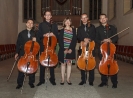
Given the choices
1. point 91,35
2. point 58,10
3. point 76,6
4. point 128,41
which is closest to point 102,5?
point 76,6

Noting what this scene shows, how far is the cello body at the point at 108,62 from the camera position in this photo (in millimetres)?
3855

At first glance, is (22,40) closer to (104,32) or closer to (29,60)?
(29,60)

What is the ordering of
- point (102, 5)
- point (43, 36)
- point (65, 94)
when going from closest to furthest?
point (65, 94) < point (43, 36) < point (102, 5)

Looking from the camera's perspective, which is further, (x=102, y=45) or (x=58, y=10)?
(x=58, y=10)

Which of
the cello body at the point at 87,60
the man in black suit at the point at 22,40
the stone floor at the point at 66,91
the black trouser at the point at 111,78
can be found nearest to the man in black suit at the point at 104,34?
the black trouser at the point at 111,78

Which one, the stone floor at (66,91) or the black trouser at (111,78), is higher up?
the black trouser at (111,78)

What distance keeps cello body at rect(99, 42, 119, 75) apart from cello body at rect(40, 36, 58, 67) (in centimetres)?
81

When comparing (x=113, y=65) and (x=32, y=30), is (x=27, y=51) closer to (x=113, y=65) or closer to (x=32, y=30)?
(x=32, y=30)

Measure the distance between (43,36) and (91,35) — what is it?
909 millimetres

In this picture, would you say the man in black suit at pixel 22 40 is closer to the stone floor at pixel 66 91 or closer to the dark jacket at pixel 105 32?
the stone floor at pixel 66 91

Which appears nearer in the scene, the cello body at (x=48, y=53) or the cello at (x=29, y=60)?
the cello at (x=29, y=60)

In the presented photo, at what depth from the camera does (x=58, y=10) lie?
50.5 feet

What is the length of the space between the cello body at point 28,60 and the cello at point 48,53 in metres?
0.18

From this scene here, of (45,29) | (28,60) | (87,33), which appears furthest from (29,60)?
(87,33)
